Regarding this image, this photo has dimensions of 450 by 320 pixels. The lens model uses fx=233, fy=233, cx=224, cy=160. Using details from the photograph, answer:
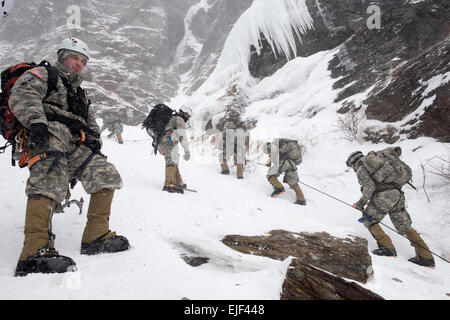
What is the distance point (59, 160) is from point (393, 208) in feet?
12.9

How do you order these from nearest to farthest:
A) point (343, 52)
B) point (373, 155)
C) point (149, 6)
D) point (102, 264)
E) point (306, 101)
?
point (102, 264), point (373, 155), point (306, 101), point (343, 52), point (149, 6)

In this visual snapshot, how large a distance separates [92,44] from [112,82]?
8392 millimetres

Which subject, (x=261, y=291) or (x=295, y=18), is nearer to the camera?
(x=261, y=291)

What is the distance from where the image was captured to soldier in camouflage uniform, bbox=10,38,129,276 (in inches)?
58.5

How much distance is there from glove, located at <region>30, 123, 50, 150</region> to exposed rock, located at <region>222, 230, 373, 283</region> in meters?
1.69

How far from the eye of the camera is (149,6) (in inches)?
1623

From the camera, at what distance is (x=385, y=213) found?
3279mm

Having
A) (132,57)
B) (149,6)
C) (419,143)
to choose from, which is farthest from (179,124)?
(149,6)

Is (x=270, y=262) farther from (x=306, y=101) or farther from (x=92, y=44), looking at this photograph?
(x=92, y=44)

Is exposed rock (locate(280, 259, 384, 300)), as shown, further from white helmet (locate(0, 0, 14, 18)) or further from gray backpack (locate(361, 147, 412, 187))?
white helmet (locate(0, 0, 14, 18))

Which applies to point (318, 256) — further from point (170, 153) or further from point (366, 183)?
point (170, 153)

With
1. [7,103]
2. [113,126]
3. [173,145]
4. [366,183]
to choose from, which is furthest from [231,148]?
[113,126]

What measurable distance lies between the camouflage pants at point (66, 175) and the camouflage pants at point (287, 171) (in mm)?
3683

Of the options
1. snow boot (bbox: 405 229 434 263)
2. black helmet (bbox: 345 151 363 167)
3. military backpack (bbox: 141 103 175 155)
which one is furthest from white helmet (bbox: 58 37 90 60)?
snow boot (bbox: 405 229 434 263)
